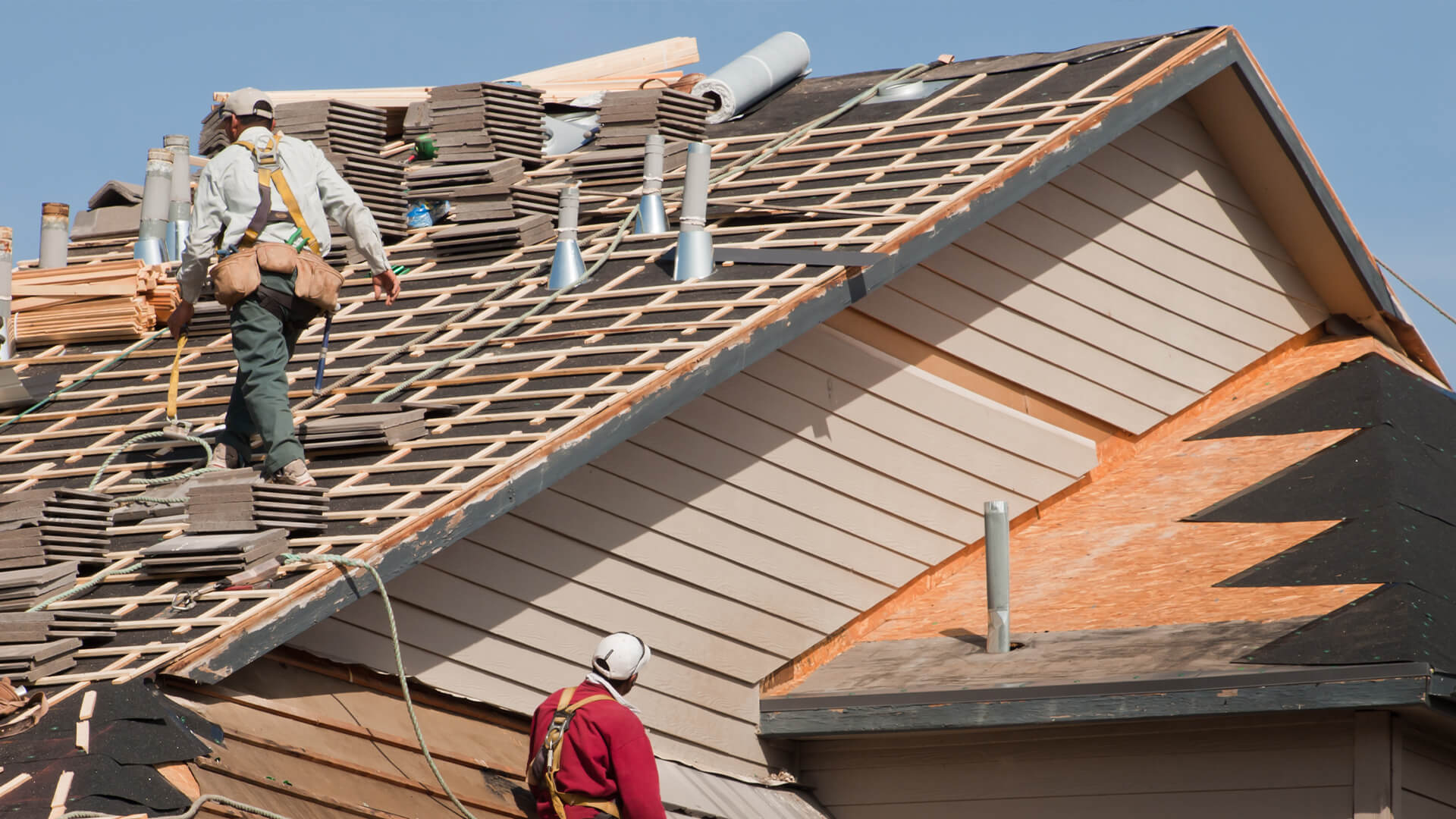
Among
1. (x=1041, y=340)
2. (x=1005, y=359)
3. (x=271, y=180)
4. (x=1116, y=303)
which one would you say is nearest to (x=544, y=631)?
(x=271, y=180)

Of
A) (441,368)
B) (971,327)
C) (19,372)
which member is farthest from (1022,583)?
(19,372)

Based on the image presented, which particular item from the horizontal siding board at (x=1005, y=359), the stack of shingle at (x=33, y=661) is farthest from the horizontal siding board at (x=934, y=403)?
the stack of shingle at (x=33, y=661)

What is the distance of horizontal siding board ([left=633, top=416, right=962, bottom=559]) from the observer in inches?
312

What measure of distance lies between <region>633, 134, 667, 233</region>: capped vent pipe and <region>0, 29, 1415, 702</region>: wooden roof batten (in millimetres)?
141

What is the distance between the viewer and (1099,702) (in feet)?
23.1

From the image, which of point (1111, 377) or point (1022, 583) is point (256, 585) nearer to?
point (1022, 583)

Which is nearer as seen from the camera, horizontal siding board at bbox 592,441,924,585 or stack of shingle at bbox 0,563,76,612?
stack of shingle at bbox 0,563,76,612

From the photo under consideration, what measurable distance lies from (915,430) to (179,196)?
600 centimetres

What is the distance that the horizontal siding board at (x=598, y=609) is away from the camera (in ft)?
23.7

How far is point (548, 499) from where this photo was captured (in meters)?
7.48

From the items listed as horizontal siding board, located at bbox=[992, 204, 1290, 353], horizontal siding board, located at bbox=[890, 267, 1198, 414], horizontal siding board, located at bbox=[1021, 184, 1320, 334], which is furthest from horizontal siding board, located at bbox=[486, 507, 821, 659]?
horizontal siding board, located at bbox=[1021, 184, 1320, 334]

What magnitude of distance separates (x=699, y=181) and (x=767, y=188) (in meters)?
1.28

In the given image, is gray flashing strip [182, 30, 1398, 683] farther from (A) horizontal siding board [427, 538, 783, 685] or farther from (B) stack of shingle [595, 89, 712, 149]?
(B) stack of shingle [595, 89, 712, 149]

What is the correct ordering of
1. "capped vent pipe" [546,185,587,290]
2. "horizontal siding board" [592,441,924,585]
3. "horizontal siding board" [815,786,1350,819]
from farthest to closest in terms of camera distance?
"capped vent pipe" [546,185,587,290] < "horizontal siding board" [592,441,924,585] < "horizontal siding board" [815,786,1350,819]
